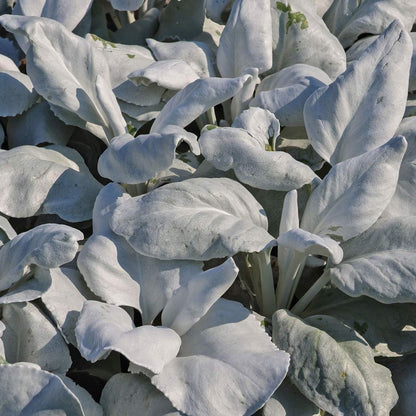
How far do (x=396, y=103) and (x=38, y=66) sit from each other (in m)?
0.59

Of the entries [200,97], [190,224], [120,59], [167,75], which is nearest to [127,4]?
[120,59]

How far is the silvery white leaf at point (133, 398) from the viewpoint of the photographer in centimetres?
88

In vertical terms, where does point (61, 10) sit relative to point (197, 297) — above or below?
above

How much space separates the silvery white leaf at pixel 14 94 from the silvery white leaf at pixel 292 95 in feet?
1.35

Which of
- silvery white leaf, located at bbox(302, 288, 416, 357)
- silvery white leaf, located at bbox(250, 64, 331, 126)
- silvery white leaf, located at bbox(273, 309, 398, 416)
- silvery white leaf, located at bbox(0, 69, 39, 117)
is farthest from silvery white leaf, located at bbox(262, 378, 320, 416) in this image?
silvery white leaf, located at bbox(0, 69, 39, 117)

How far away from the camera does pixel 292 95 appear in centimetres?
120

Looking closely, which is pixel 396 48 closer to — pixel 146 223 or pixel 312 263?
pixel 312 263

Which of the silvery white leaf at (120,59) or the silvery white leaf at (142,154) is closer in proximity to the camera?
the silvery white leaf at (142,154)

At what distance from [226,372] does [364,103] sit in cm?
51

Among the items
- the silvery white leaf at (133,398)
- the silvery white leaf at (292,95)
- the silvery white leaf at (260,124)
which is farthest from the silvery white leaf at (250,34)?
the silvery white leaf at (133,398)

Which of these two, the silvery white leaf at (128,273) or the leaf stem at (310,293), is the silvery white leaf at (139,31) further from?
the leaf stem at (310,293)

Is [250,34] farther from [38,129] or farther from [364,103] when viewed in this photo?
[38,129]

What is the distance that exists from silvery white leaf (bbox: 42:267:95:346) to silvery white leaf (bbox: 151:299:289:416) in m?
0.15

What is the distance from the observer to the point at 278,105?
47.6 inches
